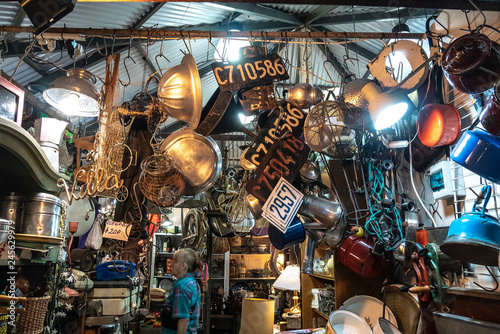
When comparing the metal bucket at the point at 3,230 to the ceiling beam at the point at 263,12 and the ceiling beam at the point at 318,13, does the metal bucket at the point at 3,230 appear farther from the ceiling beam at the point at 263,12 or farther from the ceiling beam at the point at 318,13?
the ceiling beam at the point at 318,13

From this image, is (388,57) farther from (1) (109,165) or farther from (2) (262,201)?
(1) (109,165)

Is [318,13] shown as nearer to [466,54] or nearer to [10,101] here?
[466,54]

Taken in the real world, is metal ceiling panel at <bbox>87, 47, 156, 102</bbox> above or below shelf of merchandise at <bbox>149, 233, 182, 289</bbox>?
above

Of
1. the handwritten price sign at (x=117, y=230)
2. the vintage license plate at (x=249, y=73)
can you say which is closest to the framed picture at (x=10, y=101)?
the handwritten price sign at (x=117, y=230)

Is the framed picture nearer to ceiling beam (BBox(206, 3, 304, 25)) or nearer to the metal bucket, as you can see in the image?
the metal bucket

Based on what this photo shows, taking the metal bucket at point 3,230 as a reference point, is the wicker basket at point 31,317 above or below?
below

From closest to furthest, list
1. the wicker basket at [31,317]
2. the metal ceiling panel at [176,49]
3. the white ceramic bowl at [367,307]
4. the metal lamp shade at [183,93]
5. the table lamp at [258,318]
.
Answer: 1. the metal lamp shade at [183,93]
2. the wicker basket at [31,317]
3. the white ceramic bowl at [367,307]
4. the table lamp at [258,318]
5. the metal ceiling panel at [176,49]

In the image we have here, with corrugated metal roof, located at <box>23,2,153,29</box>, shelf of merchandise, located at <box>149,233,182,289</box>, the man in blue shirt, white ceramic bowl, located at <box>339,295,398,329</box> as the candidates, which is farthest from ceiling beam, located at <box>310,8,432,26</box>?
shelf of merchandise, located at <box>149,233,182,289</box>

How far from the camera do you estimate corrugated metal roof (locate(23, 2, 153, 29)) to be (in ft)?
10.3

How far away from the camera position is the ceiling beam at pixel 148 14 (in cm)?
333

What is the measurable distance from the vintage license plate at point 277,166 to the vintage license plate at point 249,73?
337mm

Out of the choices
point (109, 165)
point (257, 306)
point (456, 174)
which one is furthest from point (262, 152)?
point (257, 306)

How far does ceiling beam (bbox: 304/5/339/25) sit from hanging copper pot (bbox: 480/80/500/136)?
2.41 metres

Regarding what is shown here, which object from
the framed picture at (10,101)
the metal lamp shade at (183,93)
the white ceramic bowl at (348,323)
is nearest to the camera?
the metal lamp shade at (183,93)
